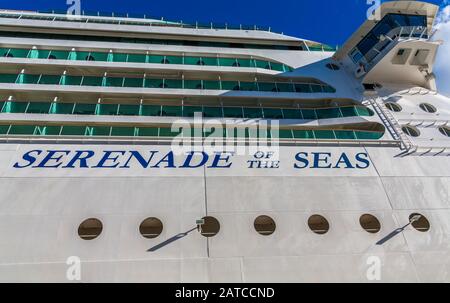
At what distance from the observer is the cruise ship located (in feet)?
24.1

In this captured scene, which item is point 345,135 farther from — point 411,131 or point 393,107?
point 393,107

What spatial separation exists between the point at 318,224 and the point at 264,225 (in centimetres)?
152

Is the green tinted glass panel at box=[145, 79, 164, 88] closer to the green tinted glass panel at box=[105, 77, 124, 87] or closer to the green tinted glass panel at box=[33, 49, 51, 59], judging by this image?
the green tinted glass panel at box=[105, 77, 124, 87]

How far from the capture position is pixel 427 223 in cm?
861

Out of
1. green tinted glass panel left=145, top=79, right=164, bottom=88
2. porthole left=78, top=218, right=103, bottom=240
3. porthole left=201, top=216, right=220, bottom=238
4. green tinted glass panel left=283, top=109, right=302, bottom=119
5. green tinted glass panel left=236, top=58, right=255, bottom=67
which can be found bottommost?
porthole left=201, top=216, right=220, bottom=238

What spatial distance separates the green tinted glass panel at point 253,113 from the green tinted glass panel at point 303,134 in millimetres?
1657

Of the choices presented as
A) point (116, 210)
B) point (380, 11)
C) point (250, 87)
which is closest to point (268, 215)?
point (116, 210)

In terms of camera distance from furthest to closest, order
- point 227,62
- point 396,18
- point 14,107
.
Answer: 1. point 396,18
2. point 227,62
3. point 14,107

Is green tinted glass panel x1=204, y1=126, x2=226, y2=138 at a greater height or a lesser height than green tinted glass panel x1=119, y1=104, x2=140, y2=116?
lesser

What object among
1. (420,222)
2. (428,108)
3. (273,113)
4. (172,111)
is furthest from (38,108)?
(428,108)

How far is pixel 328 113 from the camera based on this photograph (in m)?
12.5

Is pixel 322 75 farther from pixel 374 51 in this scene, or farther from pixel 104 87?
pixel 104 87

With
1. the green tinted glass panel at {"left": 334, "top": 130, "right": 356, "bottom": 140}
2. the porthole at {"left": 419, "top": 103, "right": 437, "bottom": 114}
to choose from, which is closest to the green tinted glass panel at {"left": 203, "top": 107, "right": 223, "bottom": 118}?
the green tinted glass panel at {"left": 334, "top": 130, "right": 356, "bottom": 140}

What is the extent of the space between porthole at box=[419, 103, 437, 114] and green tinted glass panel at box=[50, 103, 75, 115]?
46.3ft
